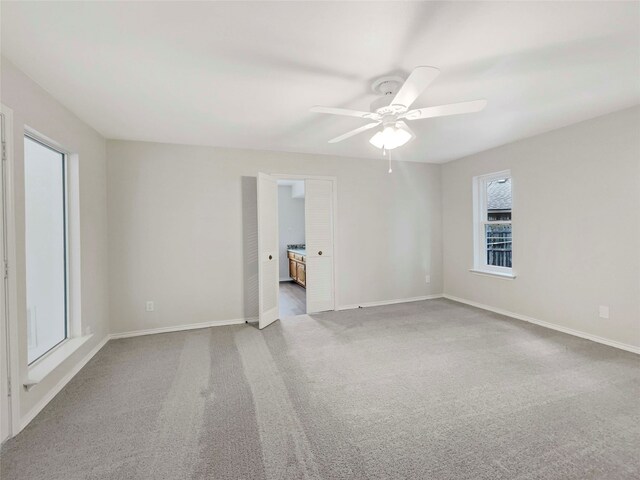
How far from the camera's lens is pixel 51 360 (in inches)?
95.4

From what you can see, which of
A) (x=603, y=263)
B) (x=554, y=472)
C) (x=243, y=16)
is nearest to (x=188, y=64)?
(x=243, y=16)

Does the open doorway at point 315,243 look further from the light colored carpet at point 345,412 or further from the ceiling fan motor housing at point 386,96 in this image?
the ceiling fan motor housing at point 386,96

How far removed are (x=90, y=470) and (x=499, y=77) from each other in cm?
359

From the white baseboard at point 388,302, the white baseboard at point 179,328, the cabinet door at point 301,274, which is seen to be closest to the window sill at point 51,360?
the white baseboard at point 179,328

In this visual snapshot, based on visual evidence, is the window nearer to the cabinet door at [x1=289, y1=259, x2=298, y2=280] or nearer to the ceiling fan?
the ceiling fan

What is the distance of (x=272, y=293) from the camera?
4.17m

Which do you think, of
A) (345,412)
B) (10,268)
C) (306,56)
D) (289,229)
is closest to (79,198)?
(10,268)

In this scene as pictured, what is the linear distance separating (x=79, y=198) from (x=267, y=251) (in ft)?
6.67

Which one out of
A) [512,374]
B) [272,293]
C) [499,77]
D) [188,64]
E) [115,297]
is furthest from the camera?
[272,293]

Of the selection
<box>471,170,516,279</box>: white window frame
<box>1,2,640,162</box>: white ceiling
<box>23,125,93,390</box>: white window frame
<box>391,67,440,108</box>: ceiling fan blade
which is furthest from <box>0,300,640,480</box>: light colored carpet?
<box>1,2,640,162</box>: white ceiling

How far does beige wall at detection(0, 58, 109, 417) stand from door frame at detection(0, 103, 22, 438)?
45 mm

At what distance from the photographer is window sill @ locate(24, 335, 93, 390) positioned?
210 centimetres

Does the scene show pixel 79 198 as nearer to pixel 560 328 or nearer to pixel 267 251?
pixel 267 251

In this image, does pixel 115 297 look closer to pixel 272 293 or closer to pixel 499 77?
pixel 272 293
